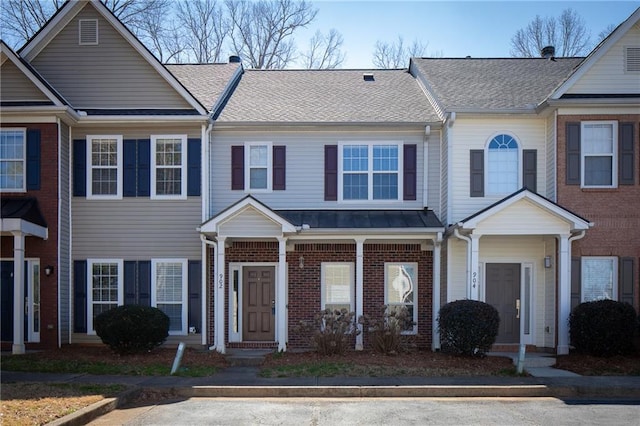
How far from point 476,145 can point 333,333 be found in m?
6.19

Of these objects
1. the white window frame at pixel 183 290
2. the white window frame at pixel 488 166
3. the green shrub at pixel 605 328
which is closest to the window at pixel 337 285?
the white window frame at pixel 183 290

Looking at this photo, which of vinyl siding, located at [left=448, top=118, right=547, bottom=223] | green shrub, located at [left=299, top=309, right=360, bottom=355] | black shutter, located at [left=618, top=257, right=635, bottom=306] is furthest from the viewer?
vinyl siding, located at [left=448, top=118, right=547, bottom=223]

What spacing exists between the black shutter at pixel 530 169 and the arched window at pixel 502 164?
0.18m

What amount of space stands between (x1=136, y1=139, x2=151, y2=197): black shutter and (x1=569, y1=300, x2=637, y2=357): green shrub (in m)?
11.3

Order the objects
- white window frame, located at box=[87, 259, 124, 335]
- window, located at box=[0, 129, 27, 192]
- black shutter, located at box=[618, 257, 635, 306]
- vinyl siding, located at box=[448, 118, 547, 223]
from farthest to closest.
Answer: white window frame, located at box=[87, 259, 124, 335] → vinyl siding, located at box=[448, 118, 547, 223] → window, located at box=[0, 129, 27, 192] → black shutter, located at box=[618, 257, 635, 306]

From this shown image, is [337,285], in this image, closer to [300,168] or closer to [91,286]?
[300,168]

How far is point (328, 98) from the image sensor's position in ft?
60.2

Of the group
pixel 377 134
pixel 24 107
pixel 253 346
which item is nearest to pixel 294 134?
pixel 377 134

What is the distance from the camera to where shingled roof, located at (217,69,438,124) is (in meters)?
16.7

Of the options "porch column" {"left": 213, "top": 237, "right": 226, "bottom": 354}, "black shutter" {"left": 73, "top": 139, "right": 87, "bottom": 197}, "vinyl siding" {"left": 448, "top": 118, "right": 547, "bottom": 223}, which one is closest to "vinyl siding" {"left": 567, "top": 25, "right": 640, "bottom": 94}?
"vinyl siding" {"left": 448, "top": 118, "right": 547, "bottom": 223}

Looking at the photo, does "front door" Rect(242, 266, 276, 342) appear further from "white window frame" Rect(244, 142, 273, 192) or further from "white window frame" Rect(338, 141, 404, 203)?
"white window frame" Rect(338, 141, 404, 203)

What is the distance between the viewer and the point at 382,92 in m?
18.9

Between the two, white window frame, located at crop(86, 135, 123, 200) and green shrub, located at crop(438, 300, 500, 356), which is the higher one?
white window frame, located at crop(86, 135, 123, 200)

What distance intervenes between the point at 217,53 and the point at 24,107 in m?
19.1
